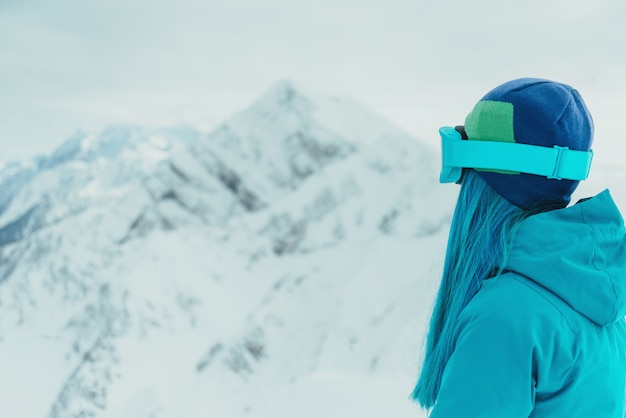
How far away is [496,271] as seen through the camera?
123 cm

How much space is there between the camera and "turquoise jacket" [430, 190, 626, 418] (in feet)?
3.41

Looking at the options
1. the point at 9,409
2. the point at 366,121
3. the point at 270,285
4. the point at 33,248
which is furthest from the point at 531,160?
the point at 33,248

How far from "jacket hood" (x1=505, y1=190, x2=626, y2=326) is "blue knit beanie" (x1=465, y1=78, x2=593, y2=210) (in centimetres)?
9

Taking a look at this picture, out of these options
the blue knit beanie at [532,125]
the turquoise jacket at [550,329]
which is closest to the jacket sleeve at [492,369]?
the turquoise jacket at [550,329]

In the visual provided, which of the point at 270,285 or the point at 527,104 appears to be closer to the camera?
the point at 527,104

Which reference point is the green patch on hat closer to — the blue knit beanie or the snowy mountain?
the blue knit beanie

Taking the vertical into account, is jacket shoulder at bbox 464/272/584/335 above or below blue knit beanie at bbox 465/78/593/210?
below

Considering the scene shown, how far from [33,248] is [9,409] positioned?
4073 centimetres

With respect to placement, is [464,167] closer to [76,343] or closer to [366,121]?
[76,343]

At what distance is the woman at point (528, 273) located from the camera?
3.44 feet

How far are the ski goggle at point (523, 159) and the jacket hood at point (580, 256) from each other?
0.09 m

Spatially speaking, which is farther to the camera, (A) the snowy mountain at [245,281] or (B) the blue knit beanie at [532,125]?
(A) the snowy mountain at [245,281]

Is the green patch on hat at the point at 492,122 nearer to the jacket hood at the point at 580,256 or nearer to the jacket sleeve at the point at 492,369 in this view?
the jacket hood at the point at 580,256

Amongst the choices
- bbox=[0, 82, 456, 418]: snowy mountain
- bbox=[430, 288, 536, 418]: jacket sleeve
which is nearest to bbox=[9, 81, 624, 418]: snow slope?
bbox=[0, 82, 456, 418]: snowy mountain
